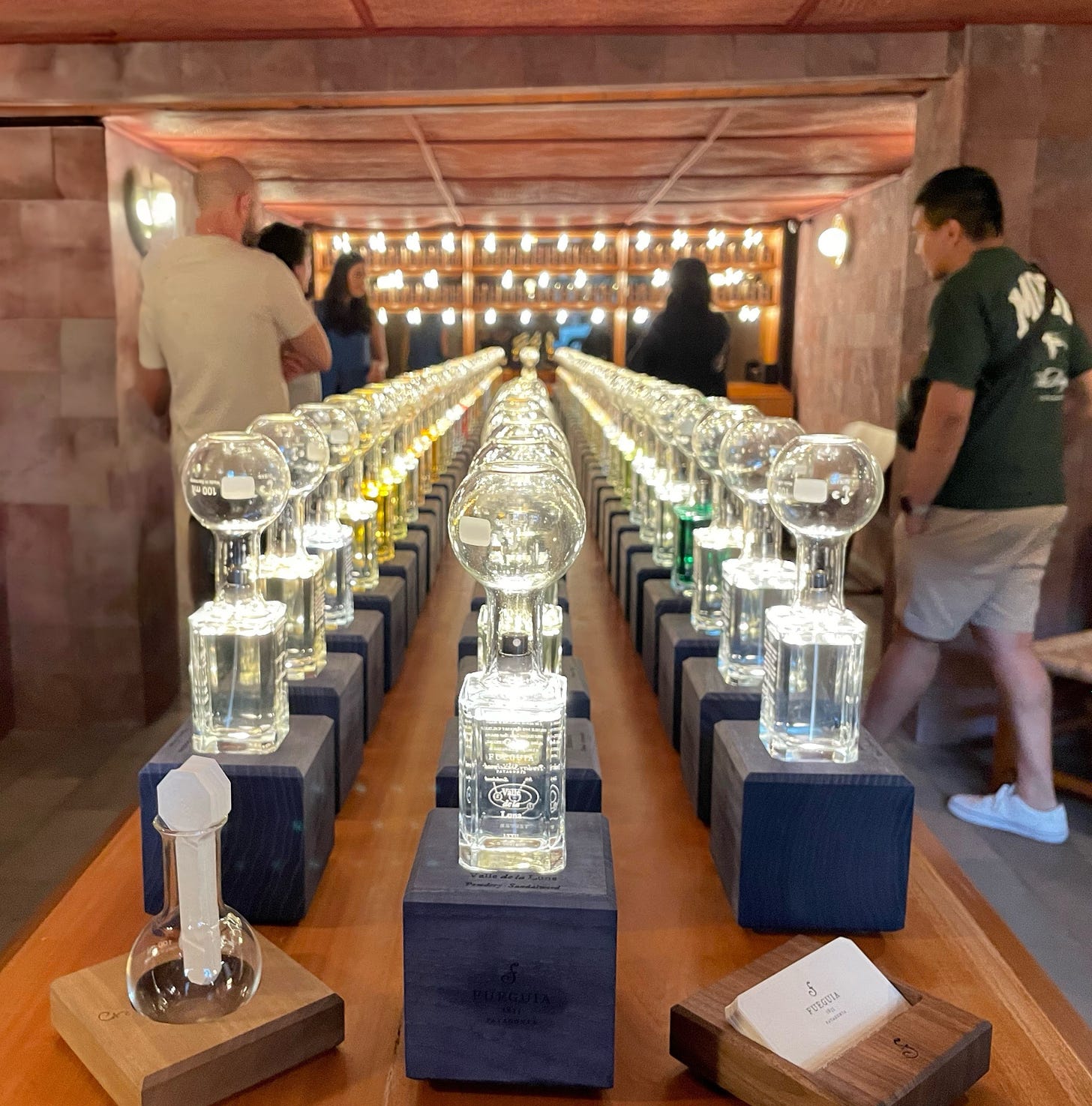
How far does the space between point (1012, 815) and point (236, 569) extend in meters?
2.74

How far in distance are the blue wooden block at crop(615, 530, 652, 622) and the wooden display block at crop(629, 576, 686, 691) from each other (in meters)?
0.20

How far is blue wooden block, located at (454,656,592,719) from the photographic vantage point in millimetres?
1294

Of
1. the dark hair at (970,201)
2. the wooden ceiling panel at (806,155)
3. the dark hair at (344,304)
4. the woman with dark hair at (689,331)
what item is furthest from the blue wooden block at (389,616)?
the wooden ceiling panel at (806,155)

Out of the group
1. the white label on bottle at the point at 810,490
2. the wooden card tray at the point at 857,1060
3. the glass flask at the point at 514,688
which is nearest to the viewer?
the wooden card tray at the point at 857,1060

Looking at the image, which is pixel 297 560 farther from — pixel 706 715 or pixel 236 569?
pixel 706 715

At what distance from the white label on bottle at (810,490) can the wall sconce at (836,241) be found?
7035mm

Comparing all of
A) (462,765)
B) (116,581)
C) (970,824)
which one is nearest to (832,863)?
(462,765)

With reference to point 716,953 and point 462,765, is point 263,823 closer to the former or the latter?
point 462,765

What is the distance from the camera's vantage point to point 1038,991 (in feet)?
3.35

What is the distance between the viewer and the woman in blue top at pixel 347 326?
16.1 ft

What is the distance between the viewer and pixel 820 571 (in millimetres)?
1187

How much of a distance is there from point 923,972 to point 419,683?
0.93 metres

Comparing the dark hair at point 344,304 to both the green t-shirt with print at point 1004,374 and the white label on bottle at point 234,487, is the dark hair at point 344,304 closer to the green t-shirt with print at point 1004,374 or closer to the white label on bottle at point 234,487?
the green t-shirt with print at point 1004,374

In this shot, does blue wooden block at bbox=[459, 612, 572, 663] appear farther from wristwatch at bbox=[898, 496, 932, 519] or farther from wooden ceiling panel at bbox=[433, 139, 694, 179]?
wooden ceiling panel at bbox=[433, 139, 694, 179]
